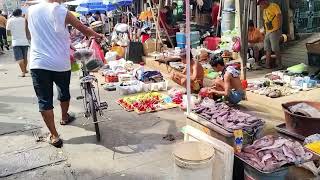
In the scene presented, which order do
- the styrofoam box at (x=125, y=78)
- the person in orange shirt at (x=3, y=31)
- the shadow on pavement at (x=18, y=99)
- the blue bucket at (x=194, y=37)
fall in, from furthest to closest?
the person in orange shirt at (x=3, y=31), the blue bucket at (x=194, y=37), the styrofoam box at (x=125, y=78), the shadow on pavement at (x=18, y=99)

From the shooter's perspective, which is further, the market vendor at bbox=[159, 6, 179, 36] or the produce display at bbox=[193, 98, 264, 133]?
the market vendor at bbox=[159, 6, 179, 36]

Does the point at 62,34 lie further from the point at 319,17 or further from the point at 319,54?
the point at 319,17

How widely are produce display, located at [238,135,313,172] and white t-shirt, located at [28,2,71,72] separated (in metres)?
3.08

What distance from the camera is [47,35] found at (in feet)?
17.3

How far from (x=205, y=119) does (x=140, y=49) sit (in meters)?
8.79

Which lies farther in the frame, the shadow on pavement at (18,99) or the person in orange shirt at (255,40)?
the person in orange shirt at (255,40)

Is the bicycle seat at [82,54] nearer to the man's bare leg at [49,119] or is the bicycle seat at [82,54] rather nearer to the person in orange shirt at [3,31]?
the man's bare leg at [49,119]

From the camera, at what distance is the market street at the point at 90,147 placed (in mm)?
4711

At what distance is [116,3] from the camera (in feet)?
46.9

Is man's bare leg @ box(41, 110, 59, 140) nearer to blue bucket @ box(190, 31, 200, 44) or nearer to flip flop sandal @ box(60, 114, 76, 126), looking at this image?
flip flop sandal @ box(60, 114, 76, 126)

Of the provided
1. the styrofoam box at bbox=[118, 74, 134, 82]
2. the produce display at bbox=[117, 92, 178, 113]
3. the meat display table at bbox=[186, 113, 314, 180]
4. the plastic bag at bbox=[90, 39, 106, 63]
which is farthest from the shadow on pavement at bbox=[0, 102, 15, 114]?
the meat display table at bbox=[186, 113, 314, 180]

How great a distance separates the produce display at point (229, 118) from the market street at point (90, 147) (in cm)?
93

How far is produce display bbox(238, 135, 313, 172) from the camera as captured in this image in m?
3.62

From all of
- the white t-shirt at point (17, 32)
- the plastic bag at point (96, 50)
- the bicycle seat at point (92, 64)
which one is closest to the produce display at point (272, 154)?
the bicycle seat at point (92, 64)
